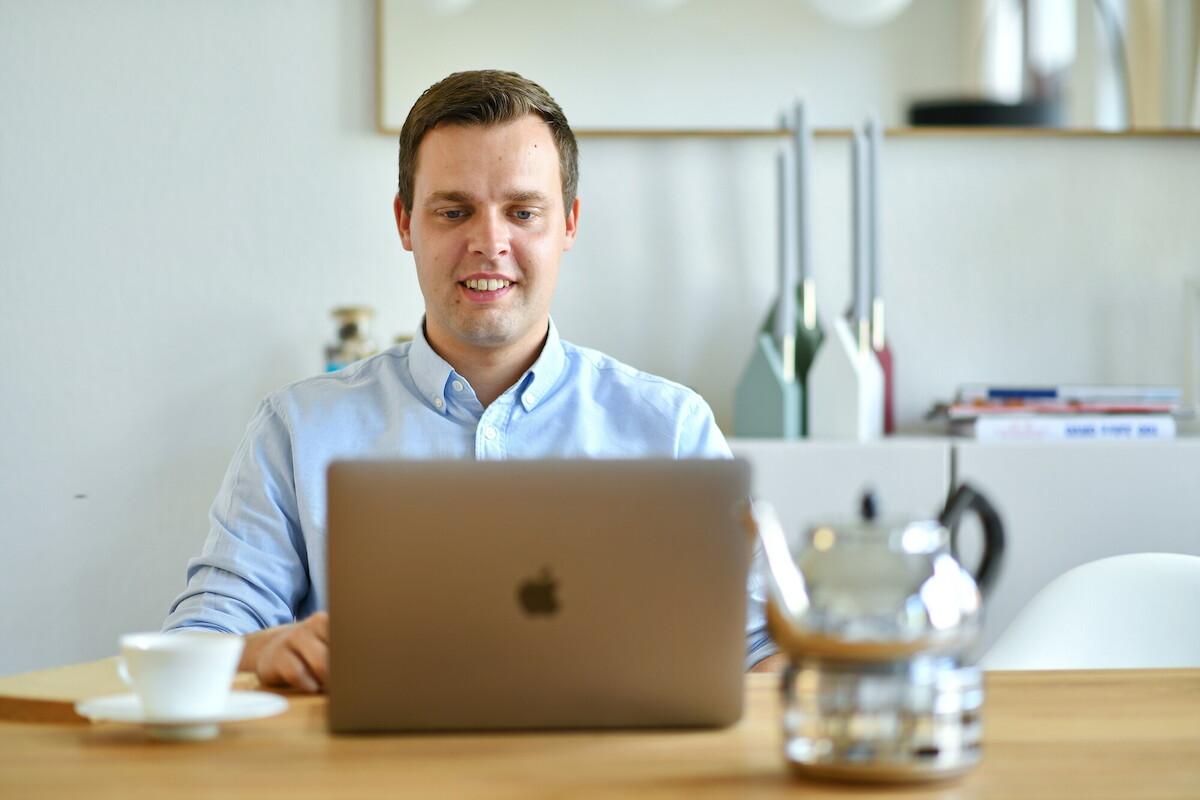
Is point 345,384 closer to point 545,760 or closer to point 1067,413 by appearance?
point 545,760

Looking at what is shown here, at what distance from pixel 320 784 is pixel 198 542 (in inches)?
81.7

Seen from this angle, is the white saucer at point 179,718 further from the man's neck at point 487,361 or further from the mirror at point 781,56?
the mirror at point 781,56

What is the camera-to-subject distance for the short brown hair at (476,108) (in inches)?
75.1

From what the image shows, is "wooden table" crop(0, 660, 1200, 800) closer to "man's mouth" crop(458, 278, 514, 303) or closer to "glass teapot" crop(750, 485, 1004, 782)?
"glass teapot" crop(750, 485, 1004, 782)

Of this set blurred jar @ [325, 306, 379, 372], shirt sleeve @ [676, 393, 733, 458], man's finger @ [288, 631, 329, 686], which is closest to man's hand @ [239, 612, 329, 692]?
man's finger @ [288, 631, 329, 686]

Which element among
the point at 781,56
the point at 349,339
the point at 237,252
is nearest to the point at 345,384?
the point at 349,339

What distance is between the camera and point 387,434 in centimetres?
188

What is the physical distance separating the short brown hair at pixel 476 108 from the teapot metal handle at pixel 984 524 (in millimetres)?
1116

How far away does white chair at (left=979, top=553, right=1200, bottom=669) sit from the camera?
1.77 meters

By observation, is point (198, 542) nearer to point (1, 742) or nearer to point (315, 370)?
point (315, 370)

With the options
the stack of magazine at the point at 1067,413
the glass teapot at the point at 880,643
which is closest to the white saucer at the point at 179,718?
the glass teapot at the point at 880,643

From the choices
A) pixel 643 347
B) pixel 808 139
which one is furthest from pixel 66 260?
pixel 808 139

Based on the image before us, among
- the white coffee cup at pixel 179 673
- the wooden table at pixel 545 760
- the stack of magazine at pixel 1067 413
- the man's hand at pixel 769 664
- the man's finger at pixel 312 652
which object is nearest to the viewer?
the wooden table at pixel 545 760

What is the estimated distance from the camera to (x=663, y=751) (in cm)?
100
